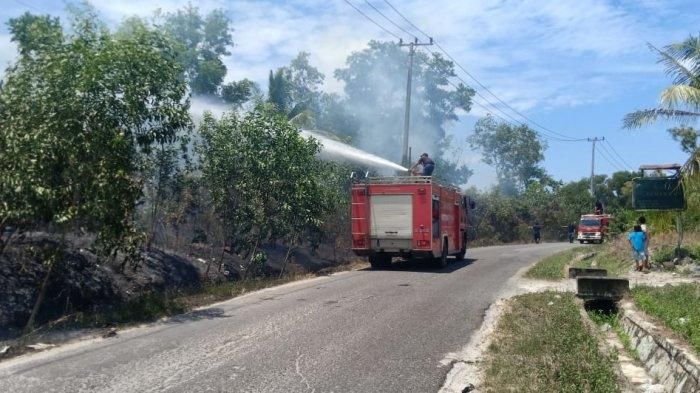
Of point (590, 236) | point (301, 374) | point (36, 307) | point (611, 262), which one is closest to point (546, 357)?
point (301, 374)

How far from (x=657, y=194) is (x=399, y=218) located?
24.1 ft

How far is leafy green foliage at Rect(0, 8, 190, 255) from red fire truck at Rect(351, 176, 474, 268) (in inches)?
330

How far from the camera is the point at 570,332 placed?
894 cm

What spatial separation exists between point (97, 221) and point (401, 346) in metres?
5.46

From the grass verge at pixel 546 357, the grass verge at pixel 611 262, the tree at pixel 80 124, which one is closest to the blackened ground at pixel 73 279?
the tree at pixel 80 124

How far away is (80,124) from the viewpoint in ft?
34.6

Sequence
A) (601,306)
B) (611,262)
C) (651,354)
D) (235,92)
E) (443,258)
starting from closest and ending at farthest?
1. (651,354)
2. (601,306)
3. (443,258)
4. (611,262)
5. (235,92)

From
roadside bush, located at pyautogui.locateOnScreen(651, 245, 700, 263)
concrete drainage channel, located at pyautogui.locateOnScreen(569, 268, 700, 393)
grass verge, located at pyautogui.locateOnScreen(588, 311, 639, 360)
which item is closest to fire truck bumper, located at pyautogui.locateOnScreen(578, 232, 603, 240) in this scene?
roadside bush, located at pyautogui.locateOnScreen(651, 245, 700, 263)

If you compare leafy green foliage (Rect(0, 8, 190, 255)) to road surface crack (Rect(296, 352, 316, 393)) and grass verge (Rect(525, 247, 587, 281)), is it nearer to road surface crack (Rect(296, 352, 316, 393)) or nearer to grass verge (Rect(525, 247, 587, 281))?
road surface crack (Rect(296, 352, 316, 393))

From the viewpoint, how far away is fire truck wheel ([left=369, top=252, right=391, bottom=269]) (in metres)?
19.7

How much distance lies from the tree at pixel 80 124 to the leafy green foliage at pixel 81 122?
2cm

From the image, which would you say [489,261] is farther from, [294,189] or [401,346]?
[401,346]

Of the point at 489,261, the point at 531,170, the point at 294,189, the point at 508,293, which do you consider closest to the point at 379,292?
the point at 508,293

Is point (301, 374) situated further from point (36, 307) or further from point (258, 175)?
point (258, 175)
